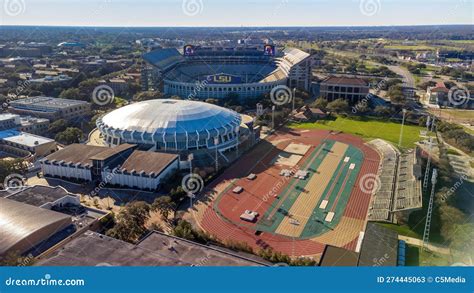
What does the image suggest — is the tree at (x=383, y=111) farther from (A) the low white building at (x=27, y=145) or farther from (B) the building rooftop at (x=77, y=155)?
(A) the low white building at (x=27, y=145)

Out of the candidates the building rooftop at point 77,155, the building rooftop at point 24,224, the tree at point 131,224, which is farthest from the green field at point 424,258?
the building rooftop at point 77,155

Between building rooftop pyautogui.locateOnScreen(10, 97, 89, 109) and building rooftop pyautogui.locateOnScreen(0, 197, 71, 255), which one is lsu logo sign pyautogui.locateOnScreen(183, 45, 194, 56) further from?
building rooftop pyautogui.locateOnScreen(0, 197, 71, 255)

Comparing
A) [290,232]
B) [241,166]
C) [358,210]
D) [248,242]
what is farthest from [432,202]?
[241,166]

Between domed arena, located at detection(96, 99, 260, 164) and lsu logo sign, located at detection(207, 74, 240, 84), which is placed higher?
lsu logo sign, located at detection(207, 74, 240, 84)

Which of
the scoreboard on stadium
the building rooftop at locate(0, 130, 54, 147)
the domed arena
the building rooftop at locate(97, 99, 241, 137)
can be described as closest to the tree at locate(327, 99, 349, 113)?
the scoreboard on stadium

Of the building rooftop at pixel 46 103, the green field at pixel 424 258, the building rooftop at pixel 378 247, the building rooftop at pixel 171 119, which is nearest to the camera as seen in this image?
the building rooftop at pixel 378 247
